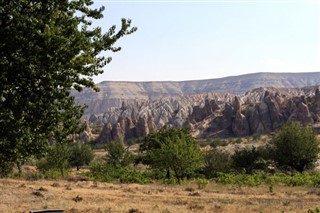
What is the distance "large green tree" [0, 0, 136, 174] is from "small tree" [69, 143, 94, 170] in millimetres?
87149

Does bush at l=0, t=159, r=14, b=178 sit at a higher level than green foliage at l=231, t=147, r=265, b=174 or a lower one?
higher

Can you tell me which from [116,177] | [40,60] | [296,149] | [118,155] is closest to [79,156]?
[118,155]

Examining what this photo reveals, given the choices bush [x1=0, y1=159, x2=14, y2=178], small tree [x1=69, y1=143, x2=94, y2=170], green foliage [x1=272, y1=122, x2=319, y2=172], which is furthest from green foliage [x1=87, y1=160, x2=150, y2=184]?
green foliage [x1=272, y1=122, x2=319, y2=172]

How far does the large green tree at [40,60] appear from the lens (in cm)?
1259

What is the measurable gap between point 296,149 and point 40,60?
61667 millimetres

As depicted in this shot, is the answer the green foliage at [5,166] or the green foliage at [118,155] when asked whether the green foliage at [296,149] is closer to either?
the green foliage at [118,155]

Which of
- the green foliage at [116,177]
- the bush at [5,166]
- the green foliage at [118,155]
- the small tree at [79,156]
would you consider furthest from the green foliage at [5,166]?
the small tree at [79,156]

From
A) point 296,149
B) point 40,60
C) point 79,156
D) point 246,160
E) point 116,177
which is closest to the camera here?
point 40,60

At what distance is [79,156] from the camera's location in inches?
4016

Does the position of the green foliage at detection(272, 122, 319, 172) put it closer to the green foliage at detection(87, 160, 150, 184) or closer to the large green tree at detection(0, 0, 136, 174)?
the green foliage at detection(87, 160, 150, 184)

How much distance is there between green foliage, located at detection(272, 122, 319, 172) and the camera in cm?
6744

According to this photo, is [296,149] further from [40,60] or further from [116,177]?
[40,60]

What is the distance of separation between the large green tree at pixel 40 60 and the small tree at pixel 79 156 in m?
87.1

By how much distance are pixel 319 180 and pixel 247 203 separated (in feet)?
79.3
